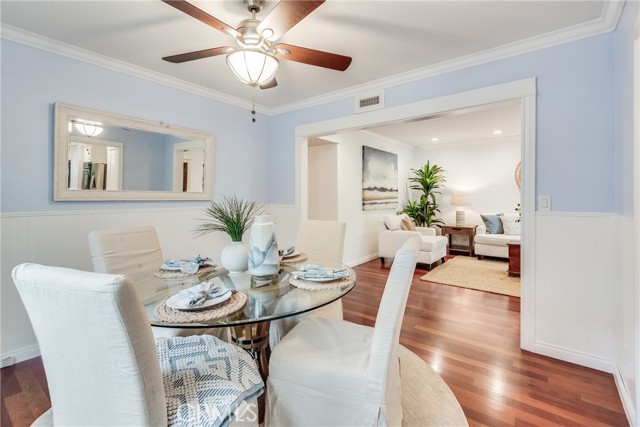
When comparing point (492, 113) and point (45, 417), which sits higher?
point (492, 113)

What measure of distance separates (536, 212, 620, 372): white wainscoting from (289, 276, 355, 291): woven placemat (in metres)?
1.63

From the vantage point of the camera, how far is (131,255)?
1.96m

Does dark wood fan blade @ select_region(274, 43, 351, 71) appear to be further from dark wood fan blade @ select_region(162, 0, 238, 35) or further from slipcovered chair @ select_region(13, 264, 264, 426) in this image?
slipcovered chair @ select_region(13, 264, 264, 426)

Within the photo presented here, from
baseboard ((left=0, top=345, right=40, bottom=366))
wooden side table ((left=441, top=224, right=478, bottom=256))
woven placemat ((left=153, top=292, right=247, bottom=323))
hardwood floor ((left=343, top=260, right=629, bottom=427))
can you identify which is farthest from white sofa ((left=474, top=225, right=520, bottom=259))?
baseboard ((left=0, top=345, right=40, bottom=366))

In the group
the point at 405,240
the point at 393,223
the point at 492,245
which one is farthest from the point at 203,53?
the point at 492,245

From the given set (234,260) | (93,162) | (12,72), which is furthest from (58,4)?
(234,260)

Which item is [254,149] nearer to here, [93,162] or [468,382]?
[93,162]

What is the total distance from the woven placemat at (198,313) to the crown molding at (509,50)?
2.54 meters

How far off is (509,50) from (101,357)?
3040 mm

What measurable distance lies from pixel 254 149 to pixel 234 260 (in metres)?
2.36

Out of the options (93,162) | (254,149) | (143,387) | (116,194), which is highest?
(254,149)

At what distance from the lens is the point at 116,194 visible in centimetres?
256

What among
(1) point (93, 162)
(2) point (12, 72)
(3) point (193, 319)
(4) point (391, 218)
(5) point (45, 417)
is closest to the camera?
(5) point (45, 417)

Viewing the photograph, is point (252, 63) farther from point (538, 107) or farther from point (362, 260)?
point (362, 260)
